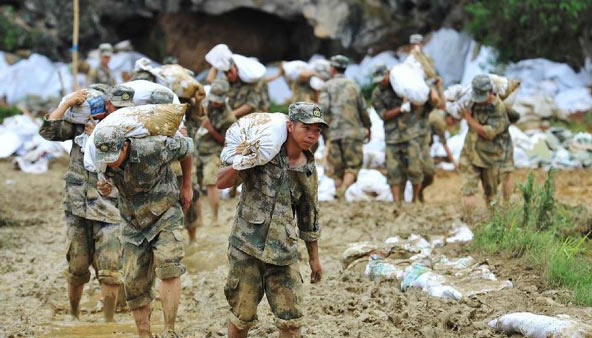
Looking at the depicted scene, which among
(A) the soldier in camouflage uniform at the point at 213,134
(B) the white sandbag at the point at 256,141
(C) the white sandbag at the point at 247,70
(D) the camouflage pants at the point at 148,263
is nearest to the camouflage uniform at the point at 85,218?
(D) the camouflage pants at the point at 148,263

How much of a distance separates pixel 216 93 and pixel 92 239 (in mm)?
3263

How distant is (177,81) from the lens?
738 cm

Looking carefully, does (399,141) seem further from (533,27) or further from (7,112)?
(7,112)

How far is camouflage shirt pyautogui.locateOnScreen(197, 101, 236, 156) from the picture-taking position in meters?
9.06

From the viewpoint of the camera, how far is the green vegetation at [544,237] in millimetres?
6207

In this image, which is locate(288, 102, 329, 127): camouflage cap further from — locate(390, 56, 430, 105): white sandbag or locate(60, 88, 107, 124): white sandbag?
locate(390, 56, 430, 105): white sandbag

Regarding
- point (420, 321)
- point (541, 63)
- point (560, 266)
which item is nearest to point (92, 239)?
point (420, 321)

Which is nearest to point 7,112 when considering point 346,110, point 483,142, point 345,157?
point 345,157

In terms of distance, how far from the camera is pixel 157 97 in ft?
19.0

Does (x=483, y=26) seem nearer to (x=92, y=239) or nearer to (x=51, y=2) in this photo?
(x=51, y=2)

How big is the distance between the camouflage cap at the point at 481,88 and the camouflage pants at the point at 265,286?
4.35 metres

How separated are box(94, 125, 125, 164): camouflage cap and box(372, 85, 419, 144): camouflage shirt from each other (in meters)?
5.64

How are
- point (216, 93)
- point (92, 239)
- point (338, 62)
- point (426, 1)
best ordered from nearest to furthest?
point (92, 239) < point (216, 93) < point (338, 62) < point (426, 1)

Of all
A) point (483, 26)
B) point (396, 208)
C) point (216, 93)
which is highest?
point (483, 26)
